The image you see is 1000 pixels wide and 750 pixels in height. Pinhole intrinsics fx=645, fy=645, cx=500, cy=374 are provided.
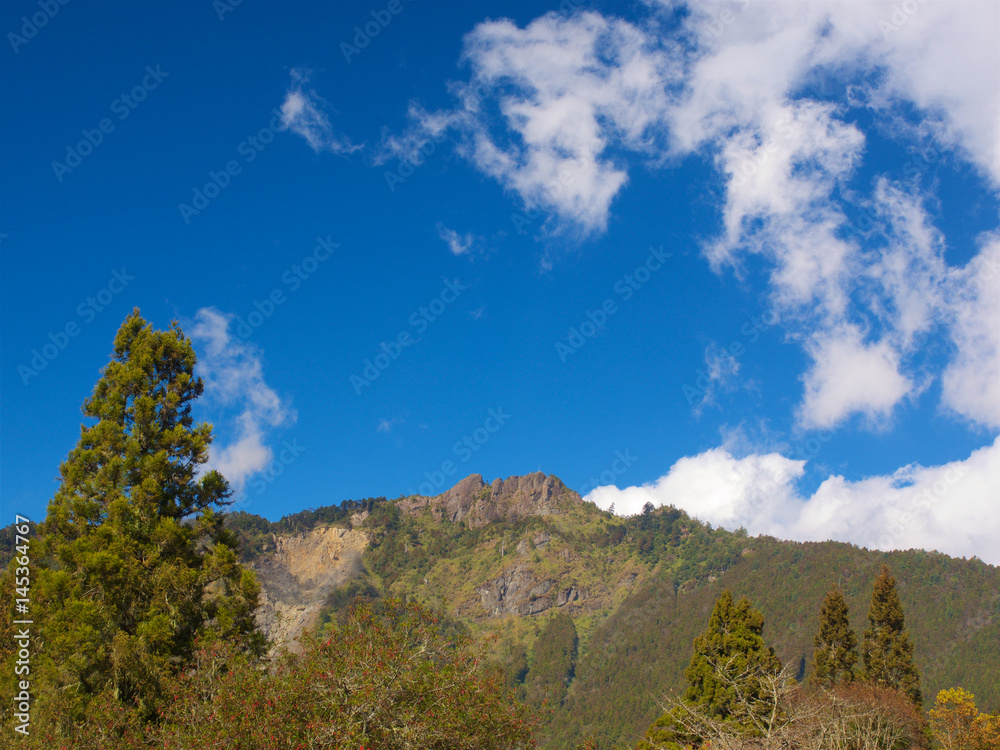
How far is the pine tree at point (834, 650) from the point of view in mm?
35125

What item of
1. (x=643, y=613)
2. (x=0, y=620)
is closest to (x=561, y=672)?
(x=643, y=613)

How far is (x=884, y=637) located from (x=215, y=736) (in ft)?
123

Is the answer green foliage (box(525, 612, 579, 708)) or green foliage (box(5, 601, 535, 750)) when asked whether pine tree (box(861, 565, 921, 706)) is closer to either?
green foliage (box(5, 601, 535, 750))

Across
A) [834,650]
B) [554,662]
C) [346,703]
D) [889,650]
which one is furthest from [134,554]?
[554,662]

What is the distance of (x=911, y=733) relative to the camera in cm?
3084

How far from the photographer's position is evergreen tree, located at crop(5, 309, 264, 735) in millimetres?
13391

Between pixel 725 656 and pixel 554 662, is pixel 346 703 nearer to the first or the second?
pixel 725 656

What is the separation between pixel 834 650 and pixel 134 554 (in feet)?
117

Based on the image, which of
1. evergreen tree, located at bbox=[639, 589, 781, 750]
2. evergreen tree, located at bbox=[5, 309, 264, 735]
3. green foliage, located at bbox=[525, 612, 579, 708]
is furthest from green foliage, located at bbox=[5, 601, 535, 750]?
green foliage, located at bbox=[525, 612, 579, 708]

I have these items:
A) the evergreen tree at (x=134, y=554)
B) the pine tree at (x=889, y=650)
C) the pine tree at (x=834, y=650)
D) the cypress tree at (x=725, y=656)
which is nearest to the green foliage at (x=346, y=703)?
the evergreen tree at (x=134, y=554)

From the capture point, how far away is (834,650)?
35.6m

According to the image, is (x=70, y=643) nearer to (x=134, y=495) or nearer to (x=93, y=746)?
(x=134, y=495)

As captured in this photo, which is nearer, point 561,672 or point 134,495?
point 134,495

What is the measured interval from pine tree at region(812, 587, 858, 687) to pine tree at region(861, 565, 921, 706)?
77cm
